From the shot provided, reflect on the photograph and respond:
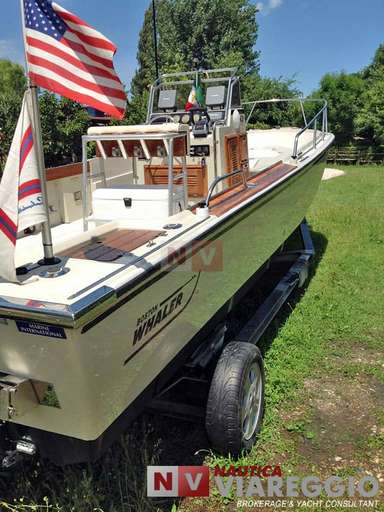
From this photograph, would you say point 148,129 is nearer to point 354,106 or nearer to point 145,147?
point 145,147

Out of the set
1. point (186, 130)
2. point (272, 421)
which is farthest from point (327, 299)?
point (186, 130)

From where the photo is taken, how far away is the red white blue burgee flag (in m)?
2.03

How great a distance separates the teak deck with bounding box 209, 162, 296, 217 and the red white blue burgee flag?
1.36 m

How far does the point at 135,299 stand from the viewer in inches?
85.3

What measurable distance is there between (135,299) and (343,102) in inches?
724

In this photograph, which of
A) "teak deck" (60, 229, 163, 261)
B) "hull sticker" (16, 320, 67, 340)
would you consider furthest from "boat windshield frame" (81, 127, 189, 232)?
"hull sticker" (16, 320, 67, 340)

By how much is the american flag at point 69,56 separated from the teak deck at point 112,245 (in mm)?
728

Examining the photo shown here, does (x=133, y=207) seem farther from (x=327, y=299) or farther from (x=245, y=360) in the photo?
(x=327, y=299)

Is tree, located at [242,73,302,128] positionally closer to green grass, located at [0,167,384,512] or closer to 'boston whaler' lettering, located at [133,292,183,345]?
green grass, located at [0,167,384,512]

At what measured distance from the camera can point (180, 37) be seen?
32.0 meters

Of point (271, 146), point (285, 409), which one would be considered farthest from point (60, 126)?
point (285, 409)

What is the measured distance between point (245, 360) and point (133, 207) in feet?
4.42

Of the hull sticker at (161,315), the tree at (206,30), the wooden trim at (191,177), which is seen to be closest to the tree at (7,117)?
the wooden trim at (191,177)

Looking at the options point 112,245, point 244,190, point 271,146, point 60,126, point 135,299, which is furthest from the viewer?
point 60,126
